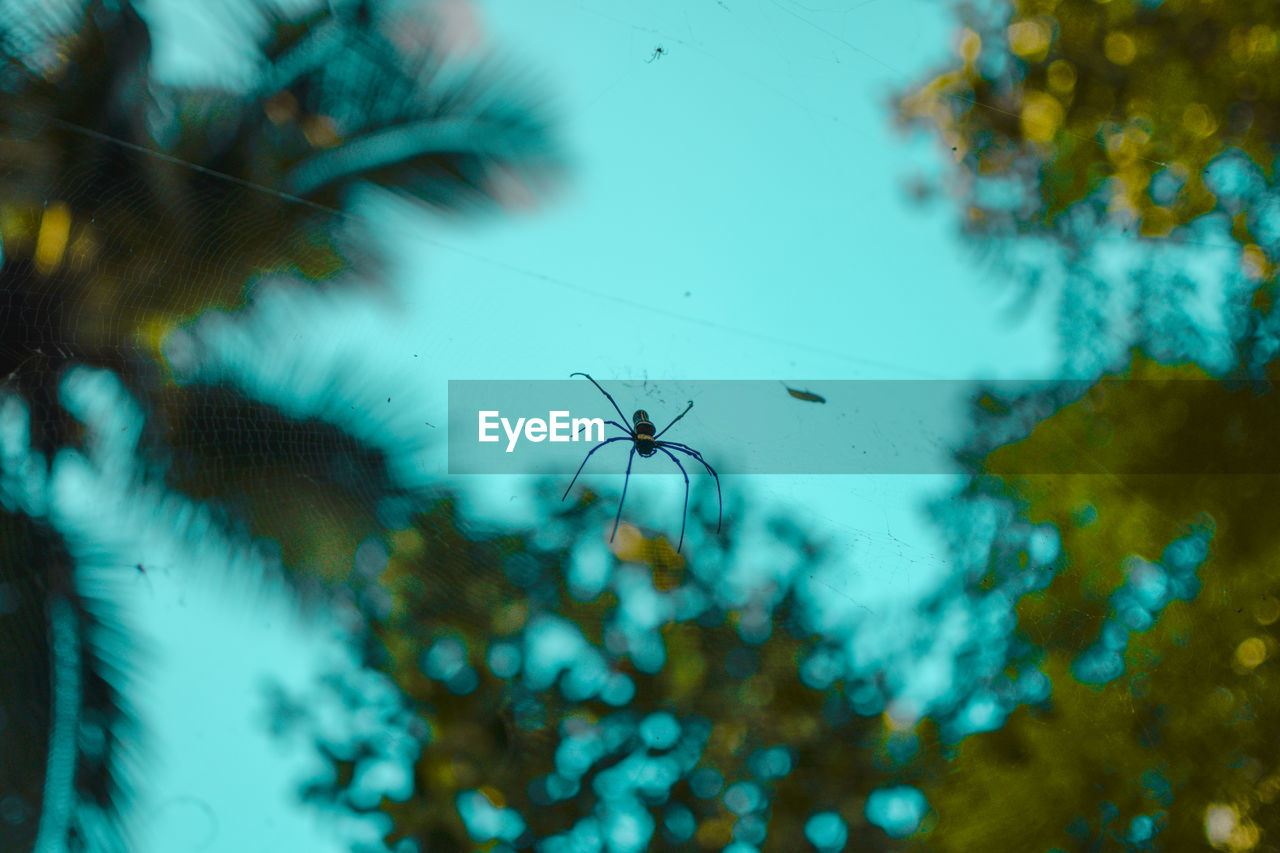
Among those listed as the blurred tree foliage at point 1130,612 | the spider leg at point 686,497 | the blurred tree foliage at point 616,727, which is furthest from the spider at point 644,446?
the blurred tree foliage at point 1130,612

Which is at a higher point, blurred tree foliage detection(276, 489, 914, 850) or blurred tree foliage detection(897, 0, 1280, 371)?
blurred tree foliage detection(897, 0, 1280, 371)

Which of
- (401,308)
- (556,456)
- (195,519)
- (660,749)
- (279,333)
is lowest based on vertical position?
(660,749)

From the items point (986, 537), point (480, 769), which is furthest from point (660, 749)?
point (986, 537)

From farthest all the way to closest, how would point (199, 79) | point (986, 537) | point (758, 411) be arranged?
point (986, 537) < point (758, 411) < point (199, 79)

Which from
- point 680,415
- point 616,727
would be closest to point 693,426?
point 680,415

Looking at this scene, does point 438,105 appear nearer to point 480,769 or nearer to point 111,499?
point 111,499

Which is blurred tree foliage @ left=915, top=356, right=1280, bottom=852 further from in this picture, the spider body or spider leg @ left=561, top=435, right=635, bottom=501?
spider leg @ left=561, top=435, right=635, bottom=501

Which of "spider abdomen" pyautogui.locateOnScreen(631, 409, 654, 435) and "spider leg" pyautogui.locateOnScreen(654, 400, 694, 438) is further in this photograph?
"spider leg" pyautogui.locateOnScreen(654, 400, 694, 438)

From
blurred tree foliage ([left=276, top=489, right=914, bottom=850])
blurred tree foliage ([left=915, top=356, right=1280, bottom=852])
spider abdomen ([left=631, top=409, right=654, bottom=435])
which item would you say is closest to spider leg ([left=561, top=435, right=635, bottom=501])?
spider abdomen ([left=631, top=409, right=654, bottom=435])
